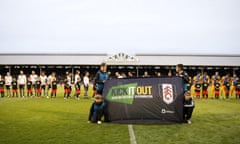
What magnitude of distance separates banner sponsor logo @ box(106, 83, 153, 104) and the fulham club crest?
16.8 inches

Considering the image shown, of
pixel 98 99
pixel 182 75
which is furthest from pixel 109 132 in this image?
pixel 182 75

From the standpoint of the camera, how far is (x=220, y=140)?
23.0 feet

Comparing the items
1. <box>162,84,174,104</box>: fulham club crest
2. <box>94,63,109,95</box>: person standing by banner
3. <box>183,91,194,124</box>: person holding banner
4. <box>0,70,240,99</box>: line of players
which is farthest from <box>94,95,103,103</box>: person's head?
<box>0,70,240,99</box>: line of players

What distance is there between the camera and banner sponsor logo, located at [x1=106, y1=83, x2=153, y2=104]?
9.39 meters

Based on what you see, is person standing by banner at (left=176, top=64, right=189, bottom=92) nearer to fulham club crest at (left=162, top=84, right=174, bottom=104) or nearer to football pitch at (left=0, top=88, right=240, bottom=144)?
fulham club crest at (left=162, top=84, right=174, bottom=104)

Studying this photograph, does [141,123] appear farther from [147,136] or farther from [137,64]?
[137,64]

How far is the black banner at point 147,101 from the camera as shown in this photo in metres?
9.21

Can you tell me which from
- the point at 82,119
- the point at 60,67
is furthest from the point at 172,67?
the point at 82,119

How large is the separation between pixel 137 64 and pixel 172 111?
137 ft

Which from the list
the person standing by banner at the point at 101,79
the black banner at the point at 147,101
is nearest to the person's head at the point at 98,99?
the black banner at the point at 147,101

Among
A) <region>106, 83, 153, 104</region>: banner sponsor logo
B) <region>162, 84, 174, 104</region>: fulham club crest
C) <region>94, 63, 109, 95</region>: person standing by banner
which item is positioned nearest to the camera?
<region>162, 84, 174, 104</region>: fulham club crest

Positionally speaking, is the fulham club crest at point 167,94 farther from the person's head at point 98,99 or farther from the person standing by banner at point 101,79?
the person standing by banner at point 101,79

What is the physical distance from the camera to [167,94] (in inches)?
363

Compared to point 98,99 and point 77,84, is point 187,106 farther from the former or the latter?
point 77,84
